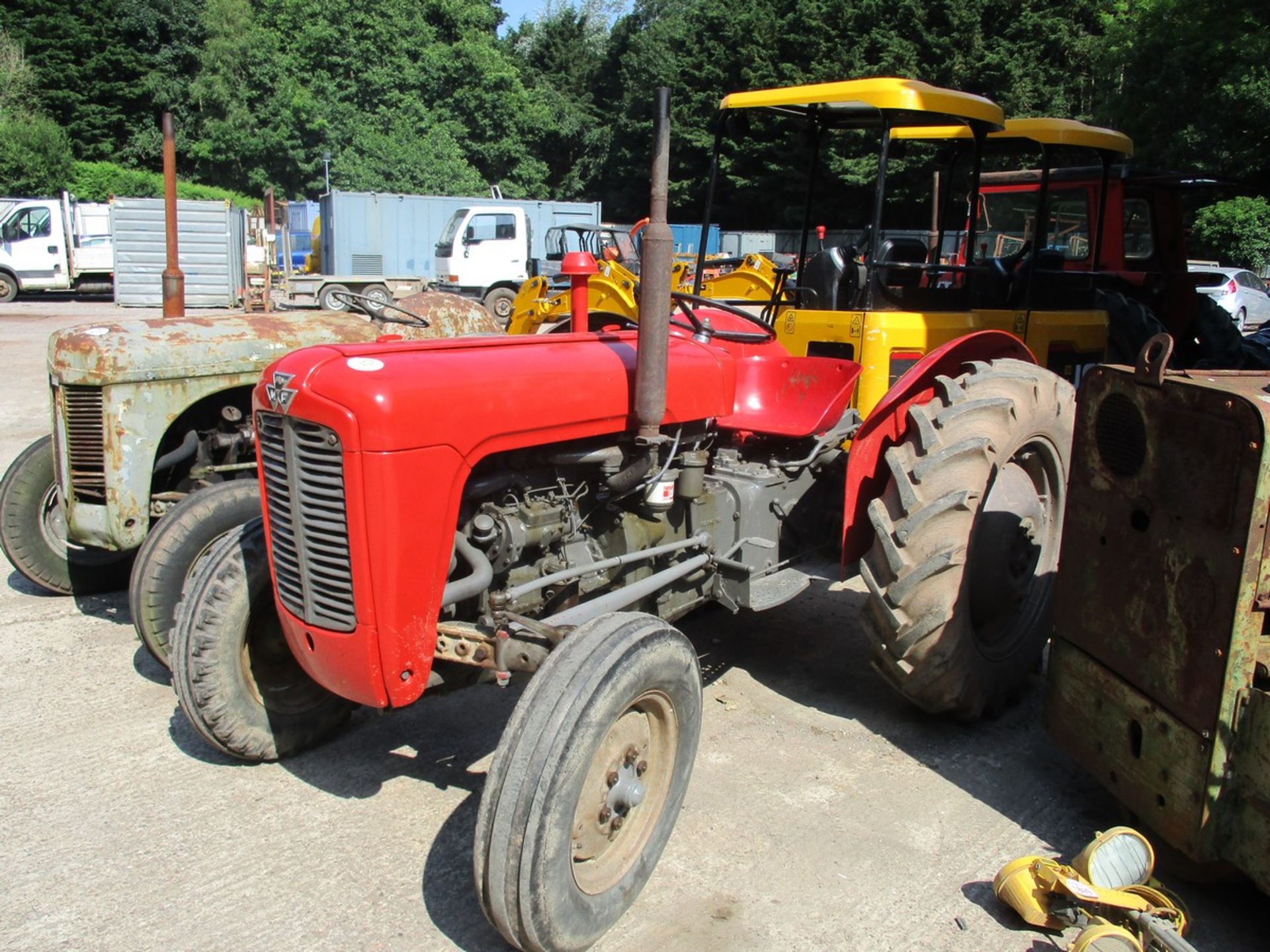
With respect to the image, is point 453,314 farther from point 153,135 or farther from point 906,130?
point 153,135

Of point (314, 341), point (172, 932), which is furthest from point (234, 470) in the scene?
point (172, 932)

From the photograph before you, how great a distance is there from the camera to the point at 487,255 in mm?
20203

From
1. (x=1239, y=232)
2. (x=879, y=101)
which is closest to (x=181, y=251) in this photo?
(x=879, y=101)

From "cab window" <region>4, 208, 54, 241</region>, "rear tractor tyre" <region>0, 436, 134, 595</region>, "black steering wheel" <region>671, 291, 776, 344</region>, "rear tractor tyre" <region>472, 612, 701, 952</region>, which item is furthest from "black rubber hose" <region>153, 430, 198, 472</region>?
"cab window" <region>4, 208, 54, 241</region>

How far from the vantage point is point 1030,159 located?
746 cm

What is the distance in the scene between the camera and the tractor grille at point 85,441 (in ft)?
14.3

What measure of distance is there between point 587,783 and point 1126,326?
21.8ft

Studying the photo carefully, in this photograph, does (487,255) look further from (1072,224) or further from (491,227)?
(1072,224)

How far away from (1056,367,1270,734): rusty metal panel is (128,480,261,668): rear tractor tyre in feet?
9.68

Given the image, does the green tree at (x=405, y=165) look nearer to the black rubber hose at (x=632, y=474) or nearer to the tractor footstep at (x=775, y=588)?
the tractor footstep at (x=775, y=588)

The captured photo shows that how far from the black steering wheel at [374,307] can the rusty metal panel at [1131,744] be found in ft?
10.8

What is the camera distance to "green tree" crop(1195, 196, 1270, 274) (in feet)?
75.2

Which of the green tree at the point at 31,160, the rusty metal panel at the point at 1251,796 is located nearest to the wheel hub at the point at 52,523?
the rusty metal panel at the point at 1251,796

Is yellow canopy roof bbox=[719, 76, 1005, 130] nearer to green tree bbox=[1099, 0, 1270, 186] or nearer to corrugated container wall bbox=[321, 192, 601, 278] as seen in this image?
green tree bbox=[1099, 0, 1270, 186]
